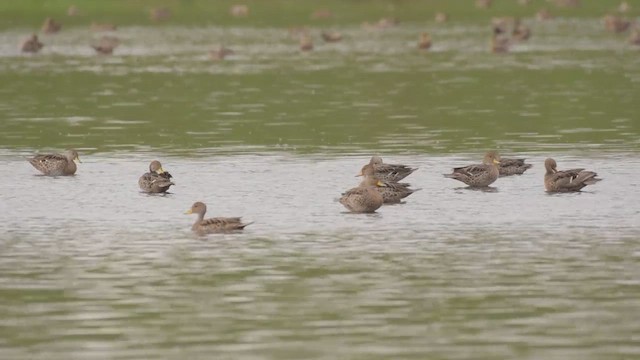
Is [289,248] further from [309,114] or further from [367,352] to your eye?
[309,114]

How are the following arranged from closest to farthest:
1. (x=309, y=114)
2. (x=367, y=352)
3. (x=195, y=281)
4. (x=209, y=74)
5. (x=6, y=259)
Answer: (x=367, y=352) → (x=195, y=281) → (x=6, y=259) → (x=309, y=114) → (x=209, y=74)

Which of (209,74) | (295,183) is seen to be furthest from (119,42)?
(295,183)

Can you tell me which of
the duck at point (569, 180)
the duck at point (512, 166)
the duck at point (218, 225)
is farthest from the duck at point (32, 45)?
the duck at point (218, 225)

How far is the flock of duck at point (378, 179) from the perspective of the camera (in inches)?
950

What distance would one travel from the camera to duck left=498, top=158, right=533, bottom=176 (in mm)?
28906

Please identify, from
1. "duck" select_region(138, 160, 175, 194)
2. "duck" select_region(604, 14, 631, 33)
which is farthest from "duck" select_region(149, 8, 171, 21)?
"duck" select_region(138, 160, 175, 194)

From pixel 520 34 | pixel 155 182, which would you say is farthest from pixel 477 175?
pixel 520 34

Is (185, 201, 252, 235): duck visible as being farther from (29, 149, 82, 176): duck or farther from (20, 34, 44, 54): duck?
(20, 34, 44, 54): duck

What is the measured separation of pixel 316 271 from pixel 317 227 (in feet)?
11.1

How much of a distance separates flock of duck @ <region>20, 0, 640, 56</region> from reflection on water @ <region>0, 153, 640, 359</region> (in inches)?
1323

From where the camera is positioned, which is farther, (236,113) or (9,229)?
(236,113)

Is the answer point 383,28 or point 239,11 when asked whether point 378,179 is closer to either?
point 383,28

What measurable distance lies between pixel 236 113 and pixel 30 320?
81.2ft

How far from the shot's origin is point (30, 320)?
58.7ft
